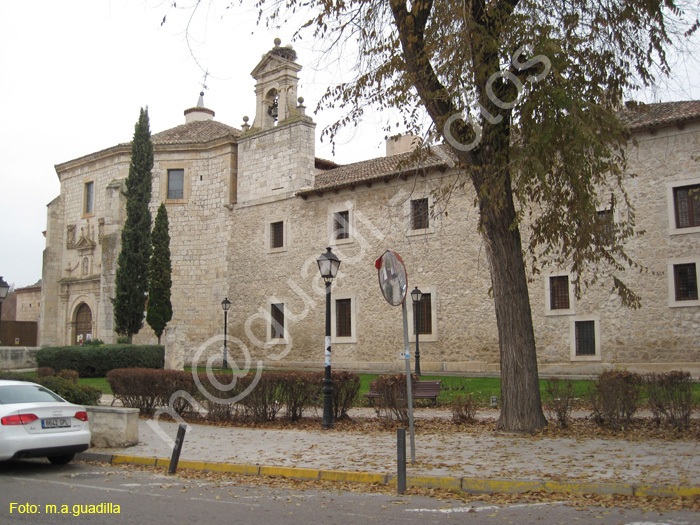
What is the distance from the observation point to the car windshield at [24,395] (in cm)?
863

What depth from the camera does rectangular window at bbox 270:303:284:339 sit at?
29094mm

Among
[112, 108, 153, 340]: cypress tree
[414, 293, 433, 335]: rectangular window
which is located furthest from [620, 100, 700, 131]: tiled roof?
[112, 108, 153, 340]: cypress tree

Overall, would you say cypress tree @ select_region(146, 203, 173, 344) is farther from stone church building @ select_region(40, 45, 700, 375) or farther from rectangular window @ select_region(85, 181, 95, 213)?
rectangular window @ select_region(85, 181, 95, 213)

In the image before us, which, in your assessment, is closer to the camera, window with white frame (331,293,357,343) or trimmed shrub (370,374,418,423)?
trimmed shrub (370,374,418,423)

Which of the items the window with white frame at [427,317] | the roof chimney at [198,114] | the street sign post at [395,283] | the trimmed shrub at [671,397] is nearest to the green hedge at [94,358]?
the window with white frame at [427,317]

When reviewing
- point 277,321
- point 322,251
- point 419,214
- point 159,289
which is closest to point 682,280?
point 419,214

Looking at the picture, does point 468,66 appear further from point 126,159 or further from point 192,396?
point 126,159

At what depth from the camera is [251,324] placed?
29984 millimetres

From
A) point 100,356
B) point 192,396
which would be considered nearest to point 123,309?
point 100,356

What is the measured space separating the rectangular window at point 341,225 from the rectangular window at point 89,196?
15138 millimetres

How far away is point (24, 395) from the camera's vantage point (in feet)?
29.1

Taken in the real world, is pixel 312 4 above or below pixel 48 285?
above

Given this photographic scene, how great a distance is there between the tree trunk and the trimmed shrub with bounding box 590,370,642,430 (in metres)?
1.05

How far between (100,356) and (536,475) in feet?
65.6
